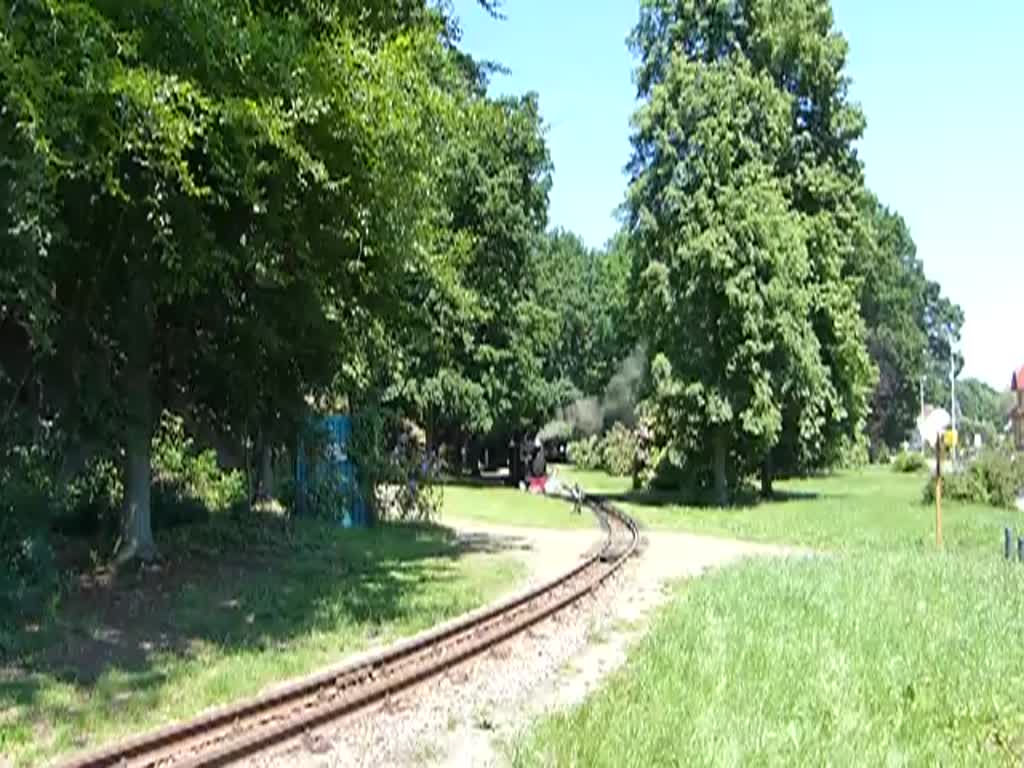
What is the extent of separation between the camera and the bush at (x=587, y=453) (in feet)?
241

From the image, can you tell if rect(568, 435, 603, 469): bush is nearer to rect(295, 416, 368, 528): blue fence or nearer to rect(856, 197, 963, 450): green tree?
rect(856, 197, 963, 450): green tree

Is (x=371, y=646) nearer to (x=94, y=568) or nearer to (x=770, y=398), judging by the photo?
(x=94, y=568)

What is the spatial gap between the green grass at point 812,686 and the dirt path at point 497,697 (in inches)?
16.5

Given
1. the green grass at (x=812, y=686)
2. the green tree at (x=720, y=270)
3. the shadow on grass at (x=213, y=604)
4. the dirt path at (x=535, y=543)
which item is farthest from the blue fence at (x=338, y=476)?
the green tree at (x=720, y=270)

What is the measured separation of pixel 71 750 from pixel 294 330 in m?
8.23

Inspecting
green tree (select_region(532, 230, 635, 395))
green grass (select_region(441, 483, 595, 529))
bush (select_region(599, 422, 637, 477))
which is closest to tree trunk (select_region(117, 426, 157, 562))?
green grass (select_region(441, 483, 595, 529))

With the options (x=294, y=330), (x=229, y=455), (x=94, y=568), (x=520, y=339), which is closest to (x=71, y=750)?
(x=94, y=568)

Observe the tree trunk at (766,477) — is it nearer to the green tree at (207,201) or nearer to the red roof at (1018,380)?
the green tree at (207,201)

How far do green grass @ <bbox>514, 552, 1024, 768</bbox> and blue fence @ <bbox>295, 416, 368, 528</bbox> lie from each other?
320 inches

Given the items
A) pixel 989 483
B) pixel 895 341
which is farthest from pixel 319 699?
pixel 895 341

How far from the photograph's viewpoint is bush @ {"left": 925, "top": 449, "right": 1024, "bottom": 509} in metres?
35.3

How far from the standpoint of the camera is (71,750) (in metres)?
Result: 7.52

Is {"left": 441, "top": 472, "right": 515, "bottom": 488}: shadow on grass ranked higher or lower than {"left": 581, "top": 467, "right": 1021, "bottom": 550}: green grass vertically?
higher

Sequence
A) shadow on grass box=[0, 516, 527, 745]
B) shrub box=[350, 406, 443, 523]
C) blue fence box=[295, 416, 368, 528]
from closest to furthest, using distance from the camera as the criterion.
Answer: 1. shadow on grass box=[0, 516, 527, 745]
2. blue fence box=[295, 416, 368, 528]
3. shrub box=[350, 406, 443, 523]
